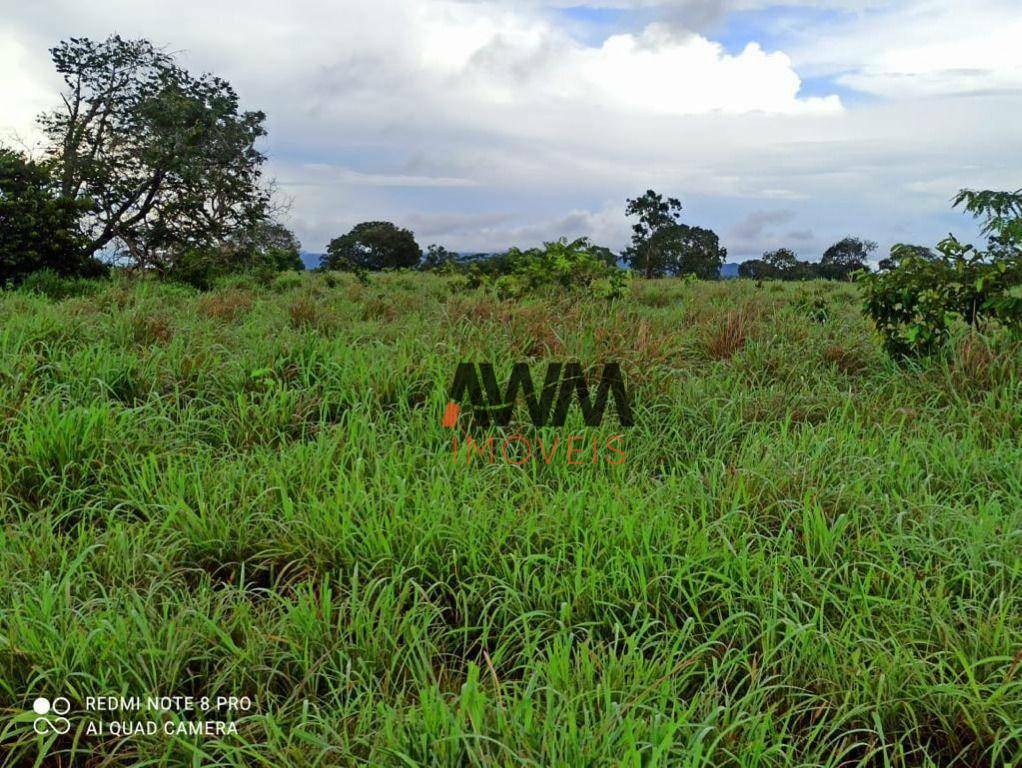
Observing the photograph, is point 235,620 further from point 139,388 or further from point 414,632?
point 139,388

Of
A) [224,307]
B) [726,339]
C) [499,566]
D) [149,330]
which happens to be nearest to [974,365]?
[726,339]

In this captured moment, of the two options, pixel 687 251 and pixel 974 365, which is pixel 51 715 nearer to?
pixel 974 365

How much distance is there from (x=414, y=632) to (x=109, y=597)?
1.13 m

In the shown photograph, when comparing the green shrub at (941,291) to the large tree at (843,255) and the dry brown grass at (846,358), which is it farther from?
the large tree at (843,255)

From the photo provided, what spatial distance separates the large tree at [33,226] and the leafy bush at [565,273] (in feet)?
25.3

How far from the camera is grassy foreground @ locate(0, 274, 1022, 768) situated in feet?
6.34

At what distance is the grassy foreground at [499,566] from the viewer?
1.93m

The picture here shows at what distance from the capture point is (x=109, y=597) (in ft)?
8.11

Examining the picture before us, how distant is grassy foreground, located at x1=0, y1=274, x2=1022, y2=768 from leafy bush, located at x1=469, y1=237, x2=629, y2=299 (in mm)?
3092

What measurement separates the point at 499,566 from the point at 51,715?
1434 millimetres

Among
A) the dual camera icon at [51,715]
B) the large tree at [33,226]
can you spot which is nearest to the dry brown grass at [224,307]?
the dual camera icon at [51,715]

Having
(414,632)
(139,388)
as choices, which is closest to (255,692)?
(414,632)

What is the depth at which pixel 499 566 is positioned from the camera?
264 centimetres

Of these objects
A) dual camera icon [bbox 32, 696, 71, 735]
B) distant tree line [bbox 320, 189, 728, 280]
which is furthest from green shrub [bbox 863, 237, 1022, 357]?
distant tree line [bbox 320, 189, 728, 280]
